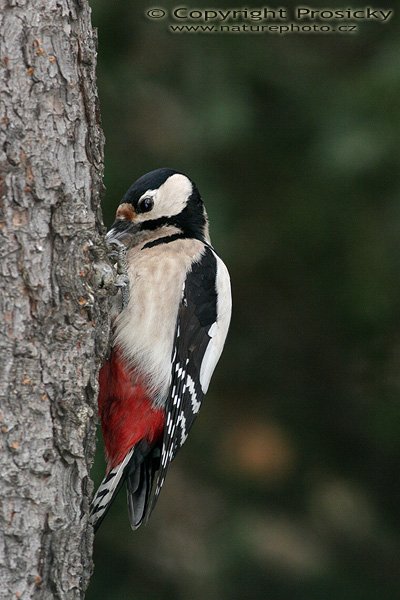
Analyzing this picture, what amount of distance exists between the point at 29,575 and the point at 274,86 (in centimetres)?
301

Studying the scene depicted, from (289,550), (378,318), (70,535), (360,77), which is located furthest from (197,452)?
(70,535)

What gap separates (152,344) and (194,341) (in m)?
0.19

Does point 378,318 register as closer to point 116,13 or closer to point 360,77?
point 360,77

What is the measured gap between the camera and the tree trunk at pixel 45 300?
253 cm

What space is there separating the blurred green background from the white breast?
1.12 m

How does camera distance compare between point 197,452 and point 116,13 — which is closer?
point 116,13

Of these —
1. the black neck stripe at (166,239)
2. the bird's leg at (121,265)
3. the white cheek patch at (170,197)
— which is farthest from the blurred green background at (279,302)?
the bird's leg at (121,265)

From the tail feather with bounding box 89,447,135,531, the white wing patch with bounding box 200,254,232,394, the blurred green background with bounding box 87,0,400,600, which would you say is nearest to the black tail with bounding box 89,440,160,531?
the tail feather with bounding box 89,447,135,531

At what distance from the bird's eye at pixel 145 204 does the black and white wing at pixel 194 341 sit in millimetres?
234

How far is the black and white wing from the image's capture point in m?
3.49

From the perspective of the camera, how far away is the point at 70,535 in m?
2.63

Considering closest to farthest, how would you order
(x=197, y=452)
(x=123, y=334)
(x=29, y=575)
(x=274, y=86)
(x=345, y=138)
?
(x=29, y=575) → (x=123, y=334) → (x=345, y=138) → (x=274, y=86) → (x=197, y=452)

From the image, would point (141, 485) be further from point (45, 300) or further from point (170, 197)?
point (45, 300)

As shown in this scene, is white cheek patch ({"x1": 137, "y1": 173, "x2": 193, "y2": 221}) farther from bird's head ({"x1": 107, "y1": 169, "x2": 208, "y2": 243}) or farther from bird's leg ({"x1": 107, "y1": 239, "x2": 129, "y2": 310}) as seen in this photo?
bird's leg ({"x1": 107, "y1": 239, "x2": 129, "y2": 310})
